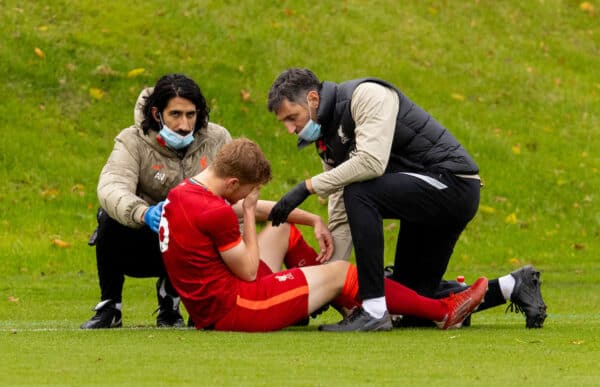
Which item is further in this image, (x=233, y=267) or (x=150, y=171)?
(x=150, y=171)

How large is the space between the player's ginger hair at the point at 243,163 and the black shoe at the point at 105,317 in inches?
61.5

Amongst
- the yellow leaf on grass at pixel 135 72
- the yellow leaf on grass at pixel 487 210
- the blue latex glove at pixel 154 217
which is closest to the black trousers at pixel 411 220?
the blue latex glove at pixel 154 217

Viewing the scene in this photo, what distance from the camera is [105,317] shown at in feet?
28.4

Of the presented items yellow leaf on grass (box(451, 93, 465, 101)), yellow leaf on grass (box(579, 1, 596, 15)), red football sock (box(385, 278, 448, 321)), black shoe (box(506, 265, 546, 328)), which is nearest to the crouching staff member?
red football sock (box(385, 278, 448, 321))

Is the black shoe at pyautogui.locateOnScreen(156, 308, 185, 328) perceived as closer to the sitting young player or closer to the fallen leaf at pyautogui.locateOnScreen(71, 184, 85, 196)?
the sitting young player

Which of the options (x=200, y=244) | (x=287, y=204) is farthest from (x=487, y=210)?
(x=200, y=244)

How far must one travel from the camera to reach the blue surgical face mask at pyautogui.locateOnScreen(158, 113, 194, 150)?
8.65m

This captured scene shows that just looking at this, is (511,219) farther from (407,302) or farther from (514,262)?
(407,302)

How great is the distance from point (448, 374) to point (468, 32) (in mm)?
17952

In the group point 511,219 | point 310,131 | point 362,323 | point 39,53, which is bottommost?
point 511,219

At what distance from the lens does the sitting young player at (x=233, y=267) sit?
7.52 metres

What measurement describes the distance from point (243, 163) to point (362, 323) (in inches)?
45.8

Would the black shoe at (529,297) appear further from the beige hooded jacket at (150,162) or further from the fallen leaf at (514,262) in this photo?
the fallen leaf at (514,262)

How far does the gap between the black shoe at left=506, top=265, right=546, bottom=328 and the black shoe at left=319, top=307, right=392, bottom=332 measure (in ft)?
2.96
